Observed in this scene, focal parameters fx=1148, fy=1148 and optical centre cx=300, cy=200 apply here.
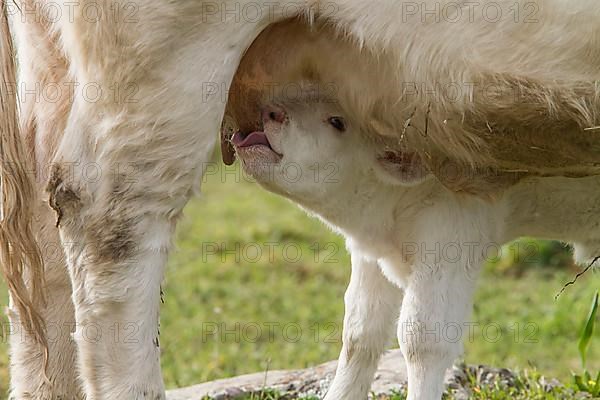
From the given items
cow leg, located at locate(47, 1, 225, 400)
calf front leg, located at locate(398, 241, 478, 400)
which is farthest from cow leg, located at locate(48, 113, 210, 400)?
calf front leg, located at locate(398, 241, 478, 400)

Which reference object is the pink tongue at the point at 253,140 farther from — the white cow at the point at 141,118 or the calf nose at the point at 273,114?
the white cow at the point at 141,118

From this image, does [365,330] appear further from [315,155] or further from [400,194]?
[315,155]

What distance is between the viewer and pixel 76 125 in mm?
3668

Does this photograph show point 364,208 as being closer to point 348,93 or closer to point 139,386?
point 348,93

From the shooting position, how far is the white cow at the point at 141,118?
3.57 m

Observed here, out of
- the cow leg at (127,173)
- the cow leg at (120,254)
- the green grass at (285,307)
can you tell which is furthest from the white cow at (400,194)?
the green grass at (285,307)

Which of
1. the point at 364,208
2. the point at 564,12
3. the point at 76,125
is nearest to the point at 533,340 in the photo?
the point at 364,208

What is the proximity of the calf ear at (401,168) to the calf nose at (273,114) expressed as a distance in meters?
0.40

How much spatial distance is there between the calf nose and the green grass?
78.9 inches

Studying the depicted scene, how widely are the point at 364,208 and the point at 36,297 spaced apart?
1.29 metres

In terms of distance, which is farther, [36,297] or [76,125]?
[36,297]

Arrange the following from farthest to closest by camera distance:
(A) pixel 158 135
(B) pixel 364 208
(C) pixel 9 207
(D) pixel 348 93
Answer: (B) pixel 364 208 → (D) pixel 348 93 → (C) pixel 9 207 → (A) pixel 158 135

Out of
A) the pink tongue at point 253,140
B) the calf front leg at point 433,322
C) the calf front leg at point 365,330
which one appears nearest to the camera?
the calf front leg at point 433,322

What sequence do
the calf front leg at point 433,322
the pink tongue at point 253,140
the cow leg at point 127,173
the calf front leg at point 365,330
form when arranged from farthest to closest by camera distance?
the calf front leg at point 365,330, the pink tongue at point 253,140, the calf front leg at point 433,322, the cow leg at point 127,173
